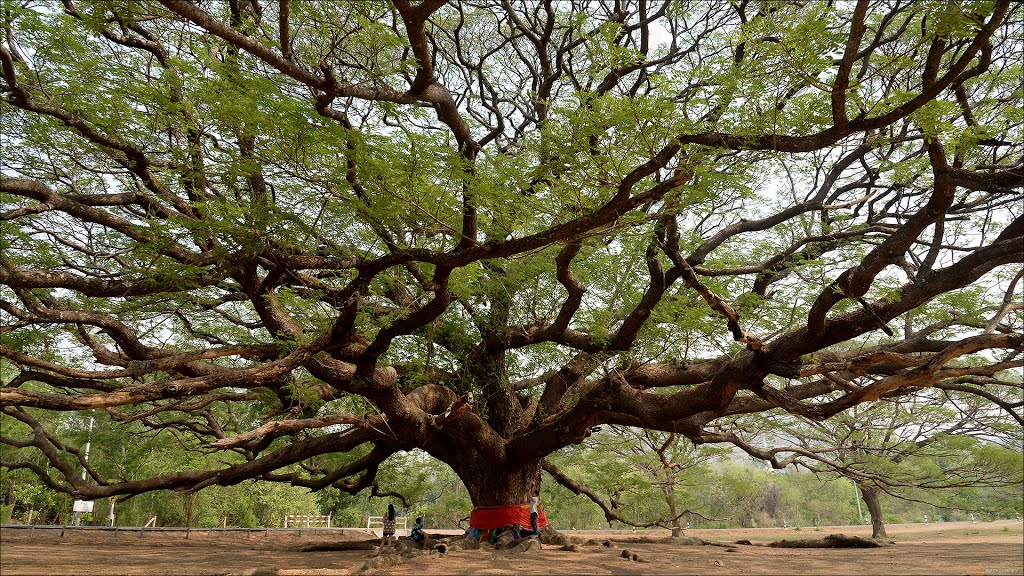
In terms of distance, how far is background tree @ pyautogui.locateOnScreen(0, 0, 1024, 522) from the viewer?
4.27 meters

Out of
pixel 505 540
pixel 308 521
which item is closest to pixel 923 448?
pixel 505 540

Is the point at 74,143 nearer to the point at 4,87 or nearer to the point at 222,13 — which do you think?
the point at 4,87

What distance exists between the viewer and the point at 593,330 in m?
7.70

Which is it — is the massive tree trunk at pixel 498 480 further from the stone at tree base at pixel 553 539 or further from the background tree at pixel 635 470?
the background tree at pixel 635 470

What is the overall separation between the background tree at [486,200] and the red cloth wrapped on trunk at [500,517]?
0.23 m

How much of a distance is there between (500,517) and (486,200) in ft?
18.1

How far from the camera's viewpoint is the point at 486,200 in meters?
4.94

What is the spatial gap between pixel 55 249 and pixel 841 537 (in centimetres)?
1277

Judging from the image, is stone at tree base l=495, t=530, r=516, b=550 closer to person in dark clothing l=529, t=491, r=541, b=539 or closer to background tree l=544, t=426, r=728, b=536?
person in dark clothing l=529, t=491, r=541, b=539

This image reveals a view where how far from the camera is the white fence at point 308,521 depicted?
65.6 ft

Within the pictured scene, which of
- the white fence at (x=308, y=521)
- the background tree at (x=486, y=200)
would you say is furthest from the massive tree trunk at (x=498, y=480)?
the white fence at (x=308, y=521)

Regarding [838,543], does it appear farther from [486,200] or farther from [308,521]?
[308,521]

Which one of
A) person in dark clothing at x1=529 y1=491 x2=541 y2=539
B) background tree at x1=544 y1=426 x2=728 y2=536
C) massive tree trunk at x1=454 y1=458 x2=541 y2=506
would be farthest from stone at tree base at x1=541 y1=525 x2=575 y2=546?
background tree at x1=544 y1=426 x2=728 y2=536

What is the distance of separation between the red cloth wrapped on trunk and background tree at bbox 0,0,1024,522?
0.23 meters
